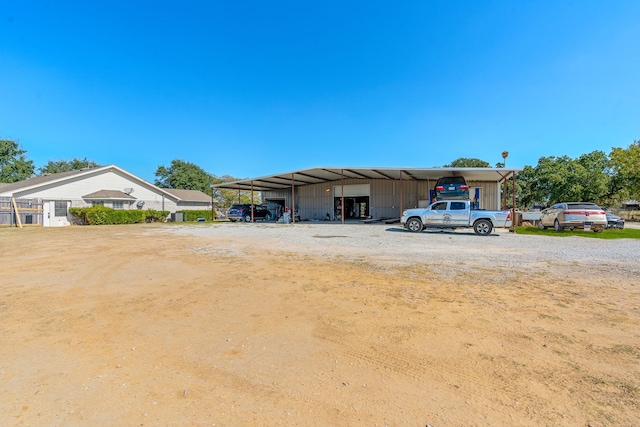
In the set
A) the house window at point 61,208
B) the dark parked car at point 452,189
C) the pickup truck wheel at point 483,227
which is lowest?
the pickup truck wheel at point 483,227

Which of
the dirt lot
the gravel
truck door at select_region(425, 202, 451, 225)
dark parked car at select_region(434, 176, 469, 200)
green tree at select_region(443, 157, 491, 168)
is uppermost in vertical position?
green tree at select_region(443, 157, 491, 168)

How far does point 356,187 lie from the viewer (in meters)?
26.5

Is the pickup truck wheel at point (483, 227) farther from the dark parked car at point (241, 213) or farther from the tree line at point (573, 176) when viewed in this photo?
the tree line at point (573, 176)

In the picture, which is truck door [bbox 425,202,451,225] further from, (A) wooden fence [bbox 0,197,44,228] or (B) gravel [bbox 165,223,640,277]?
(A) wooden fence [bbox 0,197,44,228]

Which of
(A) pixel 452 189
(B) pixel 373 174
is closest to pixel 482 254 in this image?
(A) pixel 452 189

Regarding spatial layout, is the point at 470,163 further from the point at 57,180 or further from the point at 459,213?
the point at 57,180

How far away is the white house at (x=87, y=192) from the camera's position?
973 inches

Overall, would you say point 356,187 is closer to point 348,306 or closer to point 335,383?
point 348,306

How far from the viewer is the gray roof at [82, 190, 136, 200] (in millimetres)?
27286

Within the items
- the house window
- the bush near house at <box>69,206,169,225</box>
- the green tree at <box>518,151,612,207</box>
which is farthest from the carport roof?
the green tree at <box>518,151,612,207</box>

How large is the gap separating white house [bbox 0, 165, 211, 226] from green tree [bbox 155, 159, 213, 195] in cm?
2198

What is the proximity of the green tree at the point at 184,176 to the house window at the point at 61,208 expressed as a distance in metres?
29.7

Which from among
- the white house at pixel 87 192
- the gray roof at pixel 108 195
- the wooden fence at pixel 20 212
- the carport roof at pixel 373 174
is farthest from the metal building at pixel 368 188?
the wooden fence at pixel 20 212

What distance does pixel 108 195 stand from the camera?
27812 mm
